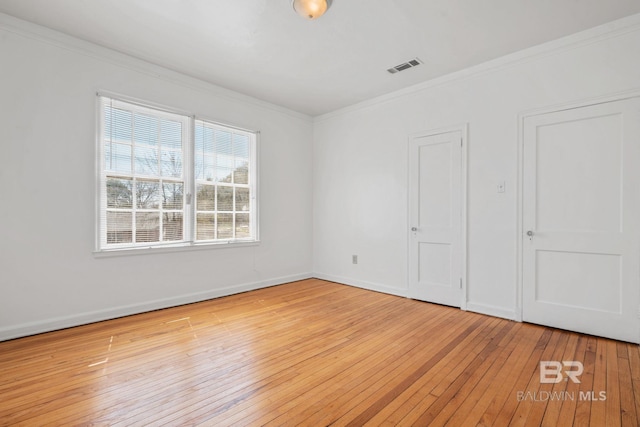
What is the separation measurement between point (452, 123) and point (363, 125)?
57.1 inches

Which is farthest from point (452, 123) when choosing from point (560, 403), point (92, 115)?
point (92, 115)

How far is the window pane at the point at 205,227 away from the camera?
413cm

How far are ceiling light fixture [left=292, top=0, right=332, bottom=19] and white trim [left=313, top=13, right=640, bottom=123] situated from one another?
2025mm

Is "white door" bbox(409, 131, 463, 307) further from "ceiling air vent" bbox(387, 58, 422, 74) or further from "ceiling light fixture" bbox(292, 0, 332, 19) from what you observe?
"ceiling light fixture" bbox(292, 0, 332, 19)

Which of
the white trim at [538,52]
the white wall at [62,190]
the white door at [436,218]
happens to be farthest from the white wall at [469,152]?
the white wall at [62,190]

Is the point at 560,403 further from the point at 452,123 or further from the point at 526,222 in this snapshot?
the point at 452,123

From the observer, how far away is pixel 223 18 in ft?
9.12

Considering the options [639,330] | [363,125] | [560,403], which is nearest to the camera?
[560,403]

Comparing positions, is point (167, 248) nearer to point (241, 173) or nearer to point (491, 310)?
point (241, 173)

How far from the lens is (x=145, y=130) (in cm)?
366

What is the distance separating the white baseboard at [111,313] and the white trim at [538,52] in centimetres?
364

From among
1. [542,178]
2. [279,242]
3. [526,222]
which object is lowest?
[279,242]

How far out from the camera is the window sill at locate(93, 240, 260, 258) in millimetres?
3331

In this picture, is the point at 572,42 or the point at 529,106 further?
the point at 529,106
